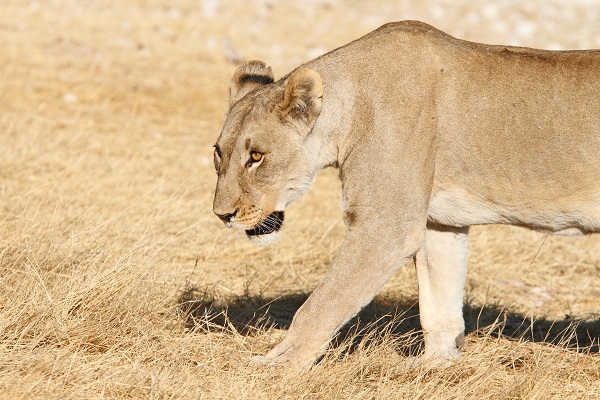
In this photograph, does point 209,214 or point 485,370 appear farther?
point 209,214

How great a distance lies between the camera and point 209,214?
7.91m

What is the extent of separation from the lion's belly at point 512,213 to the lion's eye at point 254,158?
0.94 metres

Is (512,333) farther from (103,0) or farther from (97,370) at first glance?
(103,0)

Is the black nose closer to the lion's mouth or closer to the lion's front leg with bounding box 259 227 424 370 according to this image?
the lion's mouth

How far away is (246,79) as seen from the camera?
5.36 m

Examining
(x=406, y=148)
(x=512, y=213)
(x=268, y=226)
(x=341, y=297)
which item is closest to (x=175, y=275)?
(x=268, y=226)

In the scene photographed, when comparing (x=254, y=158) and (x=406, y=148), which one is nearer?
(x=406, y=148)

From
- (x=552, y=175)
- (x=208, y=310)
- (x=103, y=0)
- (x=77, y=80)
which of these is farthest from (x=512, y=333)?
(x=103, y=0)

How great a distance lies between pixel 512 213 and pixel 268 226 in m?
1.31

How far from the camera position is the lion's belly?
474cm

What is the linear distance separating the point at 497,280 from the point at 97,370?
12.2ft

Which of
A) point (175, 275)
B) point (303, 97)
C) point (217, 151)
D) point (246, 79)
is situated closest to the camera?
point (303, 97)

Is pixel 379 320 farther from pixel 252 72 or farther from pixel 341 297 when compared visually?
pixel 252 72

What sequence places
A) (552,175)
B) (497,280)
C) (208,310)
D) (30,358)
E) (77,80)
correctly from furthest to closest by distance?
(77,80) < (497,280) < (208,310) < (552,175) < (30,358)
